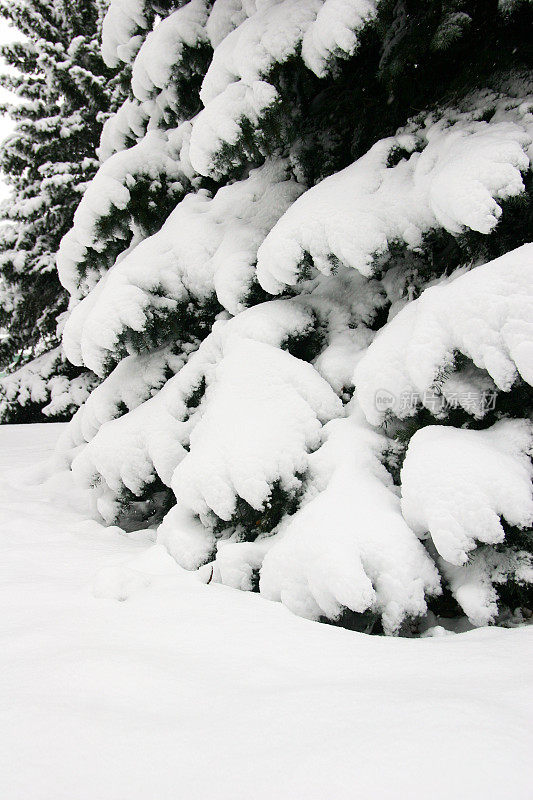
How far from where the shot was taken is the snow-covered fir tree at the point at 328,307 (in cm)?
175

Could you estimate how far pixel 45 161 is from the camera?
9.91 metres

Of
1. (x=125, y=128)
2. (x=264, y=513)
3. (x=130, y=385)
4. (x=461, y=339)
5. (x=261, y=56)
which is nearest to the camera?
(x=461, y=339)

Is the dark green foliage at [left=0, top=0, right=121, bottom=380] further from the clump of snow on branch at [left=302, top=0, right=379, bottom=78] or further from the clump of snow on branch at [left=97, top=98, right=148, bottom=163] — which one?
the clump of snow on branch at [left=302, top=0, right=379, bottom=78]

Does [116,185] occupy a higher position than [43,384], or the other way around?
[116,185]

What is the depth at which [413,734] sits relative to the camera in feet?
3.26

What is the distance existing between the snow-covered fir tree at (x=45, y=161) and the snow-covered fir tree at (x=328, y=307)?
239 inches

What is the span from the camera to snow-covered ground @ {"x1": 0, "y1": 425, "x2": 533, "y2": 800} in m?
0.89

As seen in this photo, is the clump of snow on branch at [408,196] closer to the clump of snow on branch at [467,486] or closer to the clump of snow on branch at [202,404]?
the clump of snow on branch at [202,404]

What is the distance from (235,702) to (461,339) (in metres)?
1.33

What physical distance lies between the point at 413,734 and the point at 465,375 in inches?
50.9

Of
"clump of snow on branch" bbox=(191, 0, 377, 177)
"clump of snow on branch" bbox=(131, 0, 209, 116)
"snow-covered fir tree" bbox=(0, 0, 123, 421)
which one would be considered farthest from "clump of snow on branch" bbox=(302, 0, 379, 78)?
"snow-covered fir tree" bbox=(0, 0, 123, 421)

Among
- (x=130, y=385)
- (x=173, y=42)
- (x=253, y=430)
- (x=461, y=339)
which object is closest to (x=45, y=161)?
(x=173, y=42)

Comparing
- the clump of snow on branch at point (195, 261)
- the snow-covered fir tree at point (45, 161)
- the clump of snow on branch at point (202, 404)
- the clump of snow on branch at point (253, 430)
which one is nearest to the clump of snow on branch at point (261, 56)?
the clump of snow on branch at point (195, 261)

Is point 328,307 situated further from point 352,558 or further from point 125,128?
point 125,128
